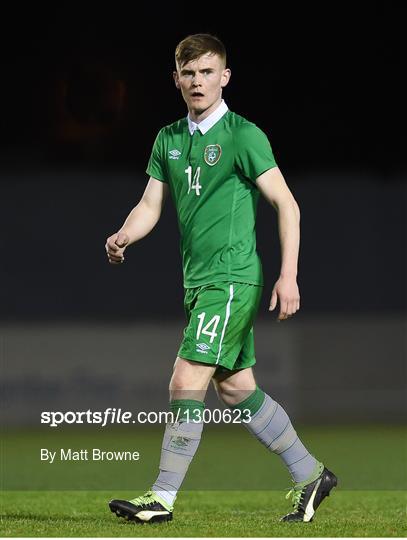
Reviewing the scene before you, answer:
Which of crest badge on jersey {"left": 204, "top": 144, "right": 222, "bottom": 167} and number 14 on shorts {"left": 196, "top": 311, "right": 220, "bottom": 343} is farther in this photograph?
crest badge on jersey {"left": 204, "top": 144, "right": 222, "bottom": 167}

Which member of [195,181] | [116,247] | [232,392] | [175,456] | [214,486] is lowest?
[214,486]

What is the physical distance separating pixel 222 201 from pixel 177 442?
3.31ft

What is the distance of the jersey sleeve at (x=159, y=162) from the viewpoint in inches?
217

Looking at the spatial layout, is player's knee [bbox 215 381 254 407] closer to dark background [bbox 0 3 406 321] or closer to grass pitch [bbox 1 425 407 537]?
grass pitch [bbox 1 425 407 537]

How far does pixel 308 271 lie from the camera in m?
19.1

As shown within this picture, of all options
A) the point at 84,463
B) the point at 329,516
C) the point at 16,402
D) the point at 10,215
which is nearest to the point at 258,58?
the point at 10,215

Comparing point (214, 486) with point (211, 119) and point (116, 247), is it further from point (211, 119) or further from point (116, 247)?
point (211, 119)

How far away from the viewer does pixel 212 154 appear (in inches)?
208

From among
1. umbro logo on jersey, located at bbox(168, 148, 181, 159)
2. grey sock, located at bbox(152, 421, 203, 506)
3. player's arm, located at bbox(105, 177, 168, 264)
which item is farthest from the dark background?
grey sock, located at bbox(152, 421, 203, 506)

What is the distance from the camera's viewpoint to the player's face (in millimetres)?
5297

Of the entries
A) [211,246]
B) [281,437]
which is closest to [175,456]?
[281,437]

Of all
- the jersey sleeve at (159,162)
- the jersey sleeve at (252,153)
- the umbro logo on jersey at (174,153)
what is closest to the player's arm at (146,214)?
the jersey sleeve at (159,162)

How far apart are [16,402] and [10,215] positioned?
474 cm

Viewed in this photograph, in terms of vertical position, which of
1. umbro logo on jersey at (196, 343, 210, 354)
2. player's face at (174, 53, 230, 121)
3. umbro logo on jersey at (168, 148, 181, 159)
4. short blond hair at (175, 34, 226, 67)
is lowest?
umbro logo on jersey at (196, 343, 210, 354)
